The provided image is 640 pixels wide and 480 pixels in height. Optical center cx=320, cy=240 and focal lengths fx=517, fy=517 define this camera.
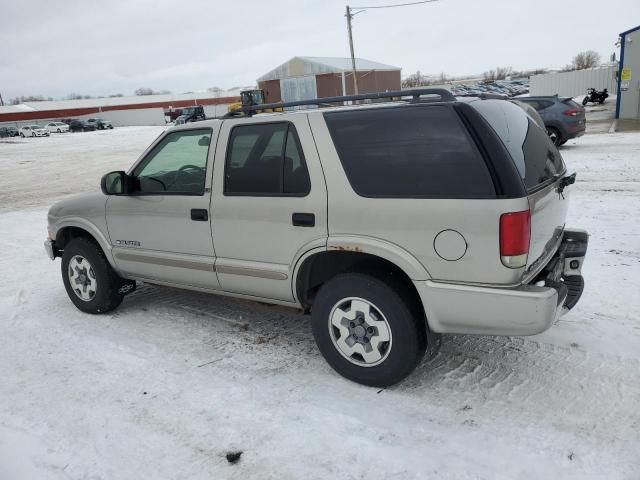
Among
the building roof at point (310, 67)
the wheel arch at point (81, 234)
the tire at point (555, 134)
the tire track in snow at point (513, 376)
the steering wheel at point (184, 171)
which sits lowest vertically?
the tire track in snow at point (513, 376)

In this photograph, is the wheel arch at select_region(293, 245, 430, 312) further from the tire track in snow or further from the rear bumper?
the tire track in snow

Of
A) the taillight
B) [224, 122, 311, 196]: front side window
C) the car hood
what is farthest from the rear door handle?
the car hood

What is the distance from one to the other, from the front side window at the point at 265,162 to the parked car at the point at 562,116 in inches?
477

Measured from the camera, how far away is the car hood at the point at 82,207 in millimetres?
4730

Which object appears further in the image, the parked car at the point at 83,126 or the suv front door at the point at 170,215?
the parked car at the point at 83,126

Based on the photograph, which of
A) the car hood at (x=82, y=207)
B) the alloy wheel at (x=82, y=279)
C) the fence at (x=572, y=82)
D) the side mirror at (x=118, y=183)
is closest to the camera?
the side mirror at (x=118, y=183)

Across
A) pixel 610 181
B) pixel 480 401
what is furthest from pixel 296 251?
pixel 610 181

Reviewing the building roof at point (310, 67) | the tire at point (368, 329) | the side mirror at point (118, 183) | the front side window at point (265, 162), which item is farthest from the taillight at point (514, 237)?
the building roof at point (310, 67)

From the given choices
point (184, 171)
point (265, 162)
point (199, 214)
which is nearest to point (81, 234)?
point (184, 171)

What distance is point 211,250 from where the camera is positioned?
4.04 m

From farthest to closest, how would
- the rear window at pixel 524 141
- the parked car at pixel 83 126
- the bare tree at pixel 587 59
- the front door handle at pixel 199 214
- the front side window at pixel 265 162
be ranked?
the bare tree at pixel 587 59
the parked car at pixel 83 126
the front door handle at pixel 199 214
the front side window at pixel 265 162
the rear window at pixel 524 141

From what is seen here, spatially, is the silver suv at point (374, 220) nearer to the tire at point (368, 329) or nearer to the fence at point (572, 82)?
the tire at point (368, 329)

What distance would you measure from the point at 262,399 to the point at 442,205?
170 cm

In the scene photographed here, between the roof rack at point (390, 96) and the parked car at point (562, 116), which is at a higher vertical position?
the roof rack at point (390, 96)
